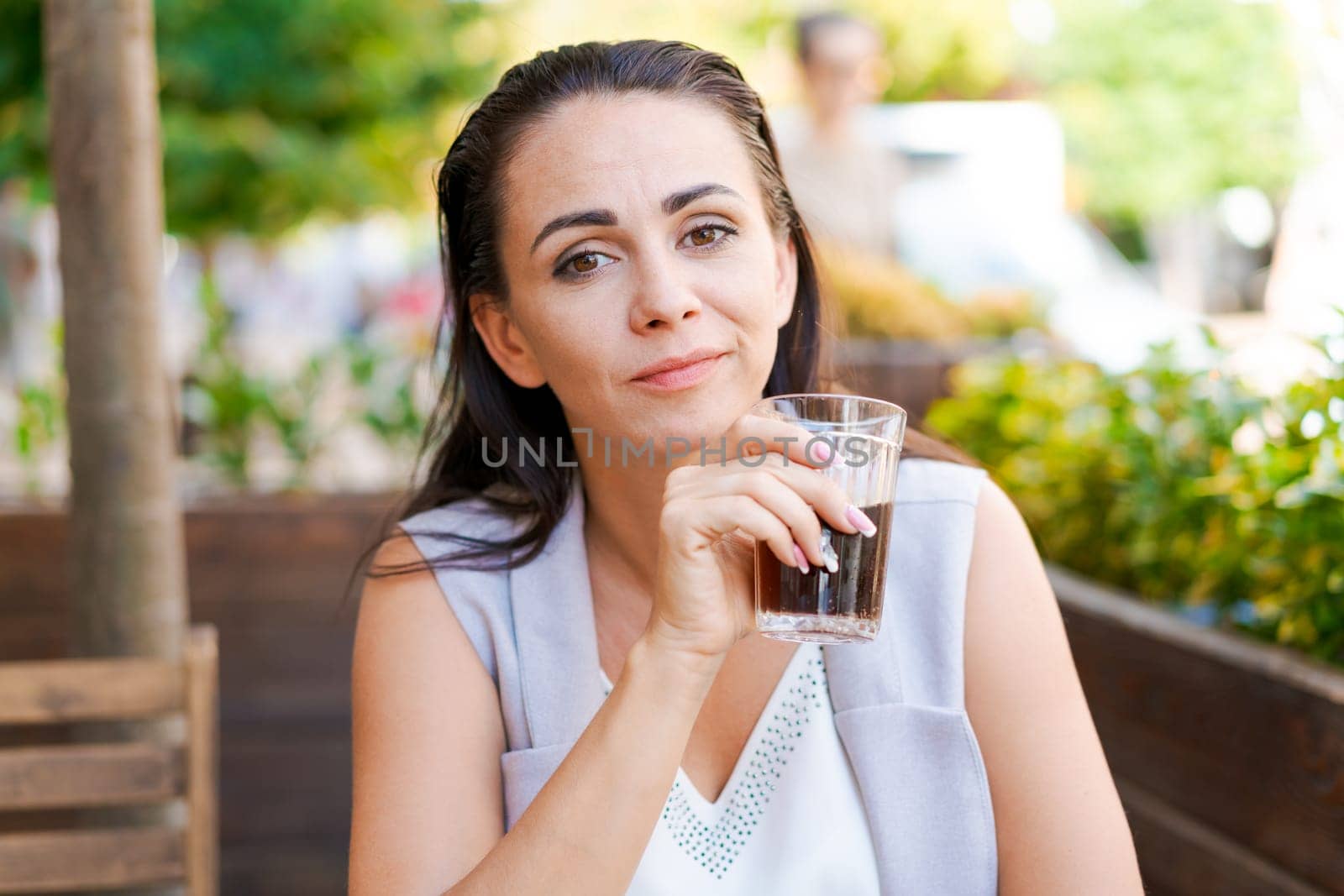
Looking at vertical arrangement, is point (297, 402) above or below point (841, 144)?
below

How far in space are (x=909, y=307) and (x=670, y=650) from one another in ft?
12.9

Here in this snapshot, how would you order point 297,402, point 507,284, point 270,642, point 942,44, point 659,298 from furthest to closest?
point 942,44 < point 297,402 < point 270,642 < point 507,284 < point 659,298

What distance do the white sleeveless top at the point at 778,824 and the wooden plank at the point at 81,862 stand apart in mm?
934

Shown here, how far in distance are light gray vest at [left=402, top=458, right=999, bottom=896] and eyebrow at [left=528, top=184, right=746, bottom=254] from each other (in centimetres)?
50

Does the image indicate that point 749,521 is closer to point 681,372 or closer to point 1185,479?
point 681,372

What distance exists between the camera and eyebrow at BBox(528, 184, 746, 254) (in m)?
1.79

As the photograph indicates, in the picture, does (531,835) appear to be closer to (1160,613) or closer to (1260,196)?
(1160,613)

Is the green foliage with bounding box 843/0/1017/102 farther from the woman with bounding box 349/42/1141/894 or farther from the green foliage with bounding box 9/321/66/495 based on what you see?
the woman with bounding box 349/42/1141/894

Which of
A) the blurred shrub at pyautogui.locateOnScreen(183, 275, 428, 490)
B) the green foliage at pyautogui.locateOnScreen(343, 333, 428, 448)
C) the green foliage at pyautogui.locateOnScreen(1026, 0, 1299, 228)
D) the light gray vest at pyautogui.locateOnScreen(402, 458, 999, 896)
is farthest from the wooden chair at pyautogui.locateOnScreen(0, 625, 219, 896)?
the green foliage at pyautogui.locateOnScreen(1026, 0, 1299, 228)

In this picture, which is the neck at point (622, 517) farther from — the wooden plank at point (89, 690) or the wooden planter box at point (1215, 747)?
the wooden planter box at point (1215, 747)

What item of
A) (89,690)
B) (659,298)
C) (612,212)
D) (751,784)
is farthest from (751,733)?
(89,690)

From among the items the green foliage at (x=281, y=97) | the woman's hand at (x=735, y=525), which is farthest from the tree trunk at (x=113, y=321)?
the green foliage at (x=281, y=97)

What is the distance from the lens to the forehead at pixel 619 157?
5.93ft

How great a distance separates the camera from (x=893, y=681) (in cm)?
188
